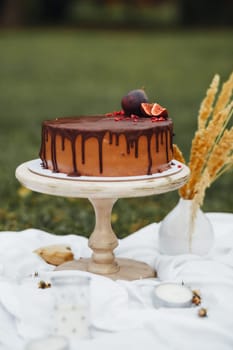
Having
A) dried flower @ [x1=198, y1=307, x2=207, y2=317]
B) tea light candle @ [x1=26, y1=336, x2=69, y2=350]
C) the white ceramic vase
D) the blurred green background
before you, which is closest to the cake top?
the white ceramic vase

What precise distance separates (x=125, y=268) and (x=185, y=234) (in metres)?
0.40

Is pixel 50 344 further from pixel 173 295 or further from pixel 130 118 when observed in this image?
pixel 130 118

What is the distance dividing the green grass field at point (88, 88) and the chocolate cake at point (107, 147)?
5.86ft

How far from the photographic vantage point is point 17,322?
3604mm

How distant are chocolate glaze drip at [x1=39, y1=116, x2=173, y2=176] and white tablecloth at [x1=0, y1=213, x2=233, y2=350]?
60 centimetres

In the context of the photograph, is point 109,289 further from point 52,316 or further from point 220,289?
point 220,289

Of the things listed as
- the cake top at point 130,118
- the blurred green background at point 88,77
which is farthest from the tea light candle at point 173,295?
the blurred green background at point 88,77

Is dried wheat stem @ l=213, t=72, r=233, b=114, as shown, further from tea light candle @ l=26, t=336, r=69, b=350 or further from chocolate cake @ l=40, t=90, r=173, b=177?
tea light candle @ l=26, t=336, r=69, b=350

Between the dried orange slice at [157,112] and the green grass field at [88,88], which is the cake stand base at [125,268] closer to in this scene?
the dried orange slice at [157,112]

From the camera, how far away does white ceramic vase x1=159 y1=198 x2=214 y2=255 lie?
440cm

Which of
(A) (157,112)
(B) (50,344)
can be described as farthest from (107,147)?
(B) (50,344)

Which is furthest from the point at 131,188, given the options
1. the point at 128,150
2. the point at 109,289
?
the point at 109,289

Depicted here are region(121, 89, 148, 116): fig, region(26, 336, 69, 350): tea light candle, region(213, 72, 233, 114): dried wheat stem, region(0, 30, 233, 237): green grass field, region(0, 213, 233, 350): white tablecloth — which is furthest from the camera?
region(0, 30, 233, 237): green grass field

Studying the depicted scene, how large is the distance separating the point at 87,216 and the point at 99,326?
285cm
